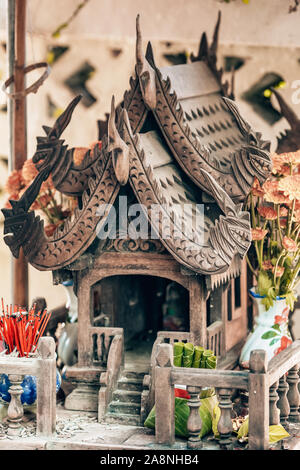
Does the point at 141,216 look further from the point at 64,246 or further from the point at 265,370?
the point at 265,370

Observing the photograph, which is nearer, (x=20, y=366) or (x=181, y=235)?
(x=20, y=366)

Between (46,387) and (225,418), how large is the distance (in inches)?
30.1

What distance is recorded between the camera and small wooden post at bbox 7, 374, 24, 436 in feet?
12.0

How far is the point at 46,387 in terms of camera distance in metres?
3.62

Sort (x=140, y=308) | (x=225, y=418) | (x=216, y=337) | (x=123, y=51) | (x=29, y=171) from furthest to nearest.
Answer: (x=123, y=51)
(x=140, y=308)
(x=29, y=171)
(x=216, y=337)
(x=225, y=418)

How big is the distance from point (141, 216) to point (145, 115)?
0.49 m

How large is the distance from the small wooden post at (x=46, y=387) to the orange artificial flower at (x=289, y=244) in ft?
4.14

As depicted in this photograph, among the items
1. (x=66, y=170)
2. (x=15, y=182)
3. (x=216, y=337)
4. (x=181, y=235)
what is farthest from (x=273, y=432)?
(x=15, y=182)

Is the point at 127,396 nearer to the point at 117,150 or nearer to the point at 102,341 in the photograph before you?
the point at 102,341

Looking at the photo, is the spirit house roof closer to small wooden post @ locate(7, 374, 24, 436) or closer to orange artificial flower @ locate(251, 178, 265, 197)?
orange artificial flower @ locate(251, 178, 265, 197)

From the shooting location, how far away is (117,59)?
554 cm

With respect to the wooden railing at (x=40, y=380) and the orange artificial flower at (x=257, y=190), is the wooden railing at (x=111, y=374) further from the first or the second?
the orange artificial flower at (x=257, y=190)

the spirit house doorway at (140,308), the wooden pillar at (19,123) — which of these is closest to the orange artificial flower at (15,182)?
the wooden pillar at (19,123)
